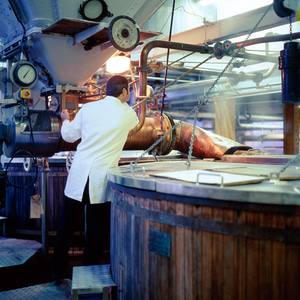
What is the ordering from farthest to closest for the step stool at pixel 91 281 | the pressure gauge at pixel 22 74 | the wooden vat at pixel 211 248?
the pressure gauge at pixel 22 74
the step stool at pixel 91 281
the wooden vat at pixel 211 248

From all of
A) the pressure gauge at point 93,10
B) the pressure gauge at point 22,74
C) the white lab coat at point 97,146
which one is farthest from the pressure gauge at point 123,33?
the pressure gauge at point 22,74

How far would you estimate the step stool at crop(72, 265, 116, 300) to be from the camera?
8.81 feet

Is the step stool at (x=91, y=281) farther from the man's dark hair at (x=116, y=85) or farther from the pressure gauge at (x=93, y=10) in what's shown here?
the pressure gauge at (x=93, y=10)

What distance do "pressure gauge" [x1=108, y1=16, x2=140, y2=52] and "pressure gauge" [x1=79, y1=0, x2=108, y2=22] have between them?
1.52 ft

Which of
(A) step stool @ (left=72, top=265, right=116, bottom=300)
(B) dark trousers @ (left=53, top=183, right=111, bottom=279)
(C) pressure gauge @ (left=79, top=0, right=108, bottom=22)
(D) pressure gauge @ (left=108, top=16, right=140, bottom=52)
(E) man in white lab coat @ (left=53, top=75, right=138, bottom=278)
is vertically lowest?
(A) step stool @ (left=72, top=265, right=116, bottom=300)

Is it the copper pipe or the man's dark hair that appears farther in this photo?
the copper pipe

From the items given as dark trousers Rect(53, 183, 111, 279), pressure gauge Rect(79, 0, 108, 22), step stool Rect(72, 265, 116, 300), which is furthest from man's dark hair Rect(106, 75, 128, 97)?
step stool Rect(72, 265, 116, 300)

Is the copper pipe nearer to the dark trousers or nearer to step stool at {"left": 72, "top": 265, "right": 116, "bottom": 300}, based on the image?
the dark trousers

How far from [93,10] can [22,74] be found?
122 centimetres

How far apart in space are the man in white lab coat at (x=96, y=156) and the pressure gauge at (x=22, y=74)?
1.09 metres

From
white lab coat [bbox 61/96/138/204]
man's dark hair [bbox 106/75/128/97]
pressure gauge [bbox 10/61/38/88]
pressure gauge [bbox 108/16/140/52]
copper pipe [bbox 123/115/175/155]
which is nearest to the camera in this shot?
white lab coat [bbox 61/96/138/204]

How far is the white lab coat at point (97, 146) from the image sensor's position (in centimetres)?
342

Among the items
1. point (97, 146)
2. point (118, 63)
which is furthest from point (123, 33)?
point (118, 63)

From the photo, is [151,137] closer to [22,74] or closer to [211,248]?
[22,74]
